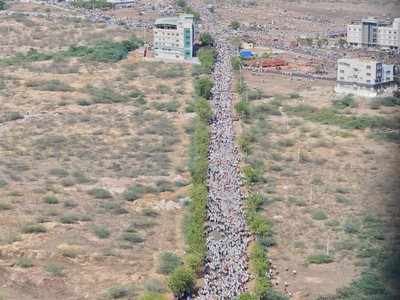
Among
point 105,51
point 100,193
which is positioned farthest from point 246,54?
point 100,193

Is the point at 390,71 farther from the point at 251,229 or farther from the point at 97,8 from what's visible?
the point at 97,8

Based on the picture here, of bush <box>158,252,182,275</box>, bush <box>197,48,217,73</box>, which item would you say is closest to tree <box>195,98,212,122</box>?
bush <box>197,48,217,73</box>

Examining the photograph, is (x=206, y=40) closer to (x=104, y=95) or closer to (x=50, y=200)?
(x=104, y=95)

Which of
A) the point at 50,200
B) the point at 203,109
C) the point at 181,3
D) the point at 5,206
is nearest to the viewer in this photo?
the point at 5,206

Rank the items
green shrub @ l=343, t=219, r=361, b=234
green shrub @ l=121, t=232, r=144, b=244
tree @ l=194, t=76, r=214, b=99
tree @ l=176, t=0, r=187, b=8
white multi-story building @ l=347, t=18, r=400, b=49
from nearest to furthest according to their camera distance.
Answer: green shrub @ l=121, t=232, r=144, b=244
green shrub @ l=343, t=219, r=361, b=234
tree @ l=194, t=76, r=214, b=99
white multi-story building @ l=347, t=18, r=400, b=49
tree @ l=176, t=0, r=187, b=8

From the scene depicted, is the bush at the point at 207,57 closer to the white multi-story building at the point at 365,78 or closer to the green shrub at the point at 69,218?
the white multi-story building at the point at 365,78

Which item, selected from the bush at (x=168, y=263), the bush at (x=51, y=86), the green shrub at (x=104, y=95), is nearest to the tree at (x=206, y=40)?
the green shrub at (x=104, y=95)

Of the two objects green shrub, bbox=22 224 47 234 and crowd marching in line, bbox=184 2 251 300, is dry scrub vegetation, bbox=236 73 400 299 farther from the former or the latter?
green shrub, bbox=22 224 47 234
